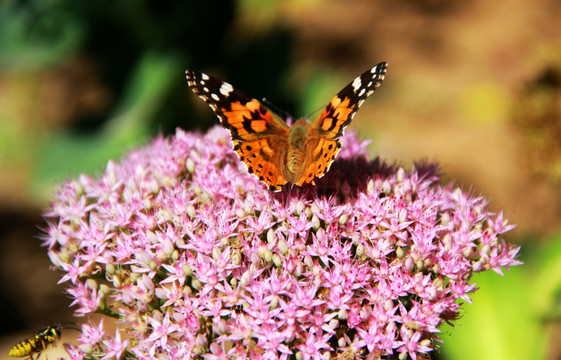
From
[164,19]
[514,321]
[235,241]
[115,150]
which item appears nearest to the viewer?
[235,241]

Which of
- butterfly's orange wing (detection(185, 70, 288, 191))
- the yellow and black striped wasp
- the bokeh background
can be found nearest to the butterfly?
butterfly's orange wing (detection(185, 70, 288, 191))

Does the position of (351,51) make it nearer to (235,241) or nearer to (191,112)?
(191,112)

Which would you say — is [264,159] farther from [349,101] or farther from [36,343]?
[36,343]

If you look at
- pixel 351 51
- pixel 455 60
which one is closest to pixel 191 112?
pixel 351 51

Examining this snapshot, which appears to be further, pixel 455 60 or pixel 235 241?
pixel 455 60

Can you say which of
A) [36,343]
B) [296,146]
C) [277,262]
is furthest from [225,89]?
[36,343]

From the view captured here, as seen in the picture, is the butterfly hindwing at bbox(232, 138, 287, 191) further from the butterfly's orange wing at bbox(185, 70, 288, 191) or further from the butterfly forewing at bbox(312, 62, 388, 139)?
the butterfly forewing at bbox(312, 62, 388, 139)

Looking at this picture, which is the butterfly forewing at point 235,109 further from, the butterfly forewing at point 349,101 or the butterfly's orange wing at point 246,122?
the butterfly forewing at point 349,101

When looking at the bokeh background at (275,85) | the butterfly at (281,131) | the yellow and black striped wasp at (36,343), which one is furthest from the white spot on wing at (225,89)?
the bokeh background at (275,85)
